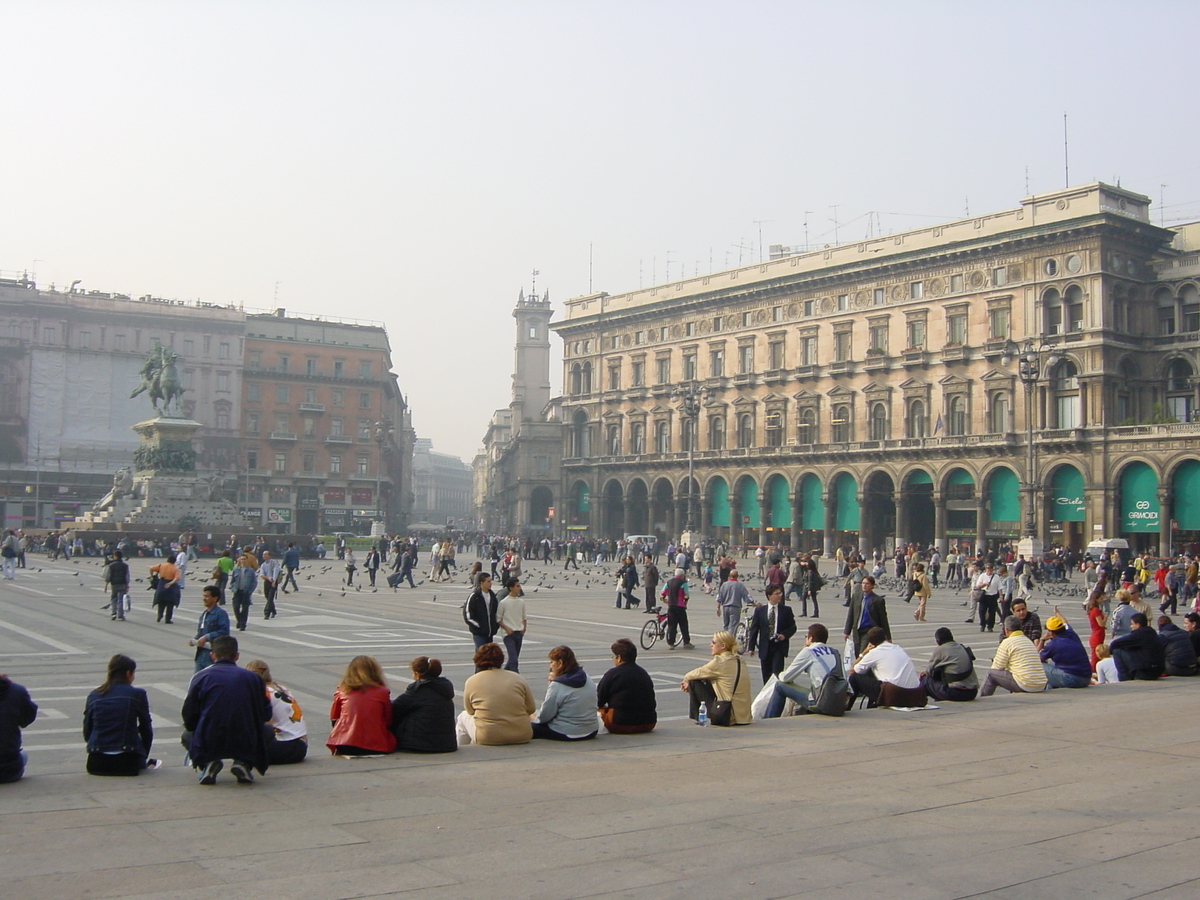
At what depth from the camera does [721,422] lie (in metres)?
81.4

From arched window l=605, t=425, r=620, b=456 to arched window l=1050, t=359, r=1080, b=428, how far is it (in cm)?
3539

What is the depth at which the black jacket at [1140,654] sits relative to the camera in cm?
1581

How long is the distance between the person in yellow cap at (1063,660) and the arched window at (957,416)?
172 feet

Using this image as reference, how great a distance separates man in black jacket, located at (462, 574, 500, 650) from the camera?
16297 mm

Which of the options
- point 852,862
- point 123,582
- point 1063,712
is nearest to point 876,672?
point 1063,712

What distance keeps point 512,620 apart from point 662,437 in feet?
228

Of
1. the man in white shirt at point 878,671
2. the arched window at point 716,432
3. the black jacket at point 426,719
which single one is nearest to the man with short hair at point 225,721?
the black jacket at point 426,719

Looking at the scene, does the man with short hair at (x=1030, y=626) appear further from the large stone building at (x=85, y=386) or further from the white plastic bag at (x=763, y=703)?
the large stone building at (x=85, y=386)

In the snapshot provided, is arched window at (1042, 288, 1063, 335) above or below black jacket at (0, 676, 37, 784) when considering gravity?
above

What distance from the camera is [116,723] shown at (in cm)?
862

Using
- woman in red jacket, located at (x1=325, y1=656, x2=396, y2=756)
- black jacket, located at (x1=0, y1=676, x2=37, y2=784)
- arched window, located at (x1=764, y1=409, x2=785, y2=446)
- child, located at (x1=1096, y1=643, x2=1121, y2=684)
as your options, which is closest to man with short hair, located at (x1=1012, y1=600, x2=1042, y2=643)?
child, located at (x1=1096, y1=643, x2=1121, y2=684)

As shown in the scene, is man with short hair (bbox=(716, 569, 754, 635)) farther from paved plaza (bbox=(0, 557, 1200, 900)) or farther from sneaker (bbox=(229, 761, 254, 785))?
sneaker (bbox=(229, 761, 254, 785))

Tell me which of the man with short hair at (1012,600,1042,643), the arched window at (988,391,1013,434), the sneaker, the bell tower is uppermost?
the bell tower

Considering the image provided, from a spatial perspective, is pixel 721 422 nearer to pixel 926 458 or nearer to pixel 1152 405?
pixel 926 458
